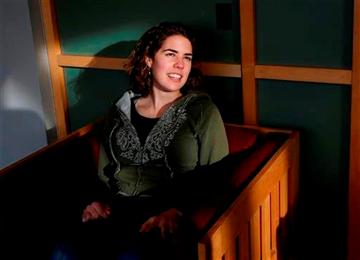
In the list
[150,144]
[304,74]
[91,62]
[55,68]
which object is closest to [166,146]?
[150,144]

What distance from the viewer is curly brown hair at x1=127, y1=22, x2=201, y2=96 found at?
1972 millimetres

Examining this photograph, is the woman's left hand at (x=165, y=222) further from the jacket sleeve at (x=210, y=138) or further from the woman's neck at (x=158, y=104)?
the woman's neck at (x=158, y=104)

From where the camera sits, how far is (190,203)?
1.71 metres

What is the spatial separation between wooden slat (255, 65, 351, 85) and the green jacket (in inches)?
11.0

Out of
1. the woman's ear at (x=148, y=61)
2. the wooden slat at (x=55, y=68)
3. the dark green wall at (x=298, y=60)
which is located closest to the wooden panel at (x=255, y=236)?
the dark green wall at (x=298, y=60)

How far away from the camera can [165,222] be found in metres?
1.65

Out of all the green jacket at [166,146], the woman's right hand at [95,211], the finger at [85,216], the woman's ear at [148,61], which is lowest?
Result: the finger at [85,216]

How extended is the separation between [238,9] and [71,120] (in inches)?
40.0

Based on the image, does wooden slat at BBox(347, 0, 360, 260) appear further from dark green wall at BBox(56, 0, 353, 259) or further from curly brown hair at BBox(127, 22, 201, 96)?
curly brown hair at BBox(127, 22, 201, 96)


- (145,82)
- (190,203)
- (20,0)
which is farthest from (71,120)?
(190,203)

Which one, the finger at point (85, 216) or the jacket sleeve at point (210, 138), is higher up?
the jacket sleeve at point (210, 138)

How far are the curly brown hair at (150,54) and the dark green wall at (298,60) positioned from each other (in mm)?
166

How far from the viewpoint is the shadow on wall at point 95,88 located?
A: 246cm

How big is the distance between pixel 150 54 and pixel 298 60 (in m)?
0.52
